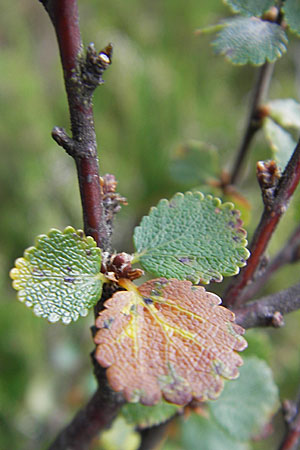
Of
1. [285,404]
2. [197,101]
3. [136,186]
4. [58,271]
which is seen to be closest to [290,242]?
[285,404]

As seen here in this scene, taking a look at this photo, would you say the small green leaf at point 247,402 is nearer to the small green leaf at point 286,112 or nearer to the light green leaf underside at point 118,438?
the light green leaf underside at point 118,438

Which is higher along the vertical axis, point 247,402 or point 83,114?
point 83,114

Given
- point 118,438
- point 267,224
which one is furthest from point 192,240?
point 118,438

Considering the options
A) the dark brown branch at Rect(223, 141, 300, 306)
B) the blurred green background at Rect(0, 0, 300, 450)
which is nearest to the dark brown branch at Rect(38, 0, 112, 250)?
the dark brown branch at Rect(223, 141, 300, 306)

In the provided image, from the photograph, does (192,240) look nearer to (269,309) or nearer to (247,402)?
(269,309)

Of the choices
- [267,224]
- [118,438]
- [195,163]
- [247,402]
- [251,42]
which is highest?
[251,42]

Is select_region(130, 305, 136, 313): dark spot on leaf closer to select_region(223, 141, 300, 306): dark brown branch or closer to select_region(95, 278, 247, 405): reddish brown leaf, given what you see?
select_region(95, 278, 247, 405): reddish brown leaf
